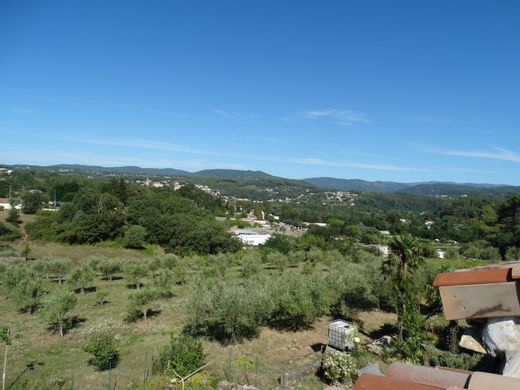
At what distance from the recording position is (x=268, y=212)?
17100cm

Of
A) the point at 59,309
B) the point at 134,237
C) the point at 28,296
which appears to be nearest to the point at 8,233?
the point at 134,237

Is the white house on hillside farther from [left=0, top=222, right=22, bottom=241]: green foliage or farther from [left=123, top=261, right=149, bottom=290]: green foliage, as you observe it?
[left=123, top=261, right=149, bottom=290]: green foliage

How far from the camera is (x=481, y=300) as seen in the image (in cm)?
549

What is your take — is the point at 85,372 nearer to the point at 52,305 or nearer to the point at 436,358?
the point at 52,305

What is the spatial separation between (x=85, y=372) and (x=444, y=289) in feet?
53.0

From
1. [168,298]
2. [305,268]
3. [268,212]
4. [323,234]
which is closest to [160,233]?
[305,268]

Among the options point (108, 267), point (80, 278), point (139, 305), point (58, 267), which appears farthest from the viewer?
point (108, 267)

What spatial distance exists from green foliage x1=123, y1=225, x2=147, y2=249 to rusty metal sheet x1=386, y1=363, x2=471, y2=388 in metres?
65.9

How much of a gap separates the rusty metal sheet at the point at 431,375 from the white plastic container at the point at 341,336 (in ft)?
38.6

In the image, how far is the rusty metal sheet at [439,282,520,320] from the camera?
5.30 meters

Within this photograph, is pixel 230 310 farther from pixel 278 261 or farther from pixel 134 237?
pixel 134 237

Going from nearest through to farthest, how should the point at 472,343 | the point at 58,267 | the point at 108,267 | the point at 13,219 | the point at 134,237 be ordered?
1. the point at 472,343
2. the point at 58,267
3. the point at 108,267
4. the point at 134,237
5. the point at 13,219

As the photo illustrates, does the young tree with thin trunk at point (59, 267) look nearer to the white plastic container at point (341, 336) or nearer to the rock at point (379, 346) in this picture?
the white plastic container at point (341, 336)

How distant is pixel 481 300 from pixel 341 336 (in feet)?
39.2
